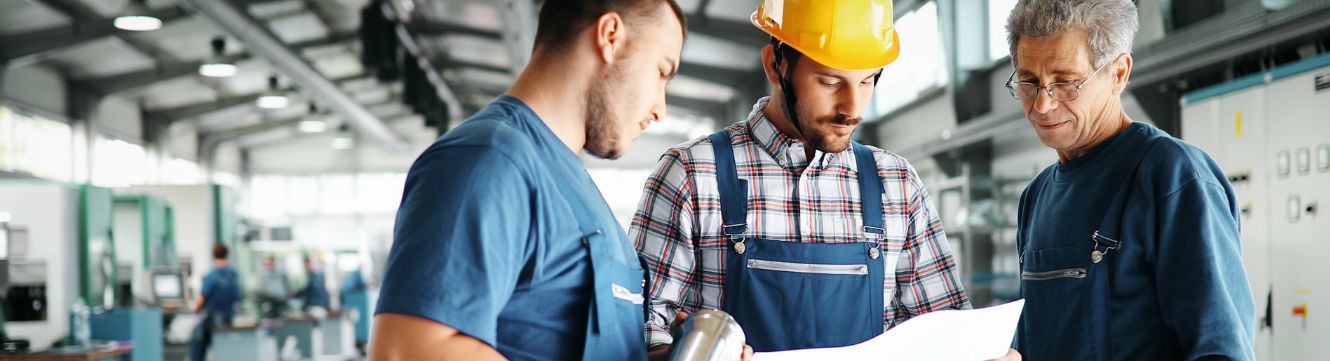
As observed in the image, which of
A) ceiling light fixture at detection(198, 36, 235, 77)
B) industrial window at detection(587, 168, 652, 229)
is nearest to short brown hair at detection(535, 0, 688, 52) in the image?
ceiling light fixture at detection(198, 36, 235, 77)

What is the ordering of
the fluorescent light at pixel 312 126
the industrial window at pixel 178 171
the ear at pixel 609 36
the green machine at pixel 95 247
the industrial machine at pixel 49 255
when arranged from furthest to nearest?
the fluorescent light at pixel 312 126, the industrial window at pixel 178 171, the green machine at pixel 95 247, the industrial machine at pixel 49 255, the ear at pixel 609 36

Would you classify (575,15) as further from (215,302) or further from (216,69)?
(216,69)

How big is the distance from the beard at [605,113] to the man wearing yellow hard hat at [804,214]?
0.46 m

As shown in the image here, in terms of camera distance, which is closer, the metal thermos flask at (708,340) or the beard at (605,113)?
the metal thermos flask at (708,340)

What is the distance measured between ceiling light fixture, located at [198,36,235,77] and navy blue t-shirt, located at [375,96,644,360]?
12.0 metres

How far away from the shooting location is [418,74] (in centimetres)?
1312

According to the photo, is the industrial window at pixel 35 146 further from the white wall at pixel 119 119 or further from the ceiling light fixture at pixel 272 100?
the ceiling light fixture at pixel 272 100

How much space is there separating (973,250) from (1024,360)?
6478mm

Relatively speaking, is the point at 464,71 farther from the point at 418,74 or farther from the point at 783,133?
the point at 783,133

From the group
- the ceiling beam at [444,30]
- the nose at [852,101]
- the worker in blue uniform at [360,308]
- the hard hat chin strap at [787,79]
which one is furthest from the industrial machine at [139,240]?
the nose at [852,101]

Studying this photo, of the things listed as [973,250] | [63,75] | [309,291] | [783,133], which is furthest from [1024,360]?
[63,75]

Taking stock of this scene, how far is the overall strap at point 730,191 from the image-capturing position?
1793mm

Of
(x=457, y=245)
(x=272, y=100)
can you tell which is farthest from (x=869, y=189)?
(x=272, y=100)

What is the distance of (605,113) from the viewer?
52.8 inches
